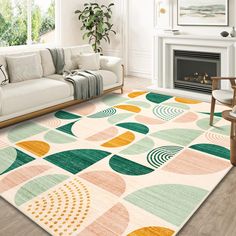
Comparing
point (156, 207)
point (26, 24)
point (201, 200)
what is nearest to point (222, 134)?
point (201, 200)

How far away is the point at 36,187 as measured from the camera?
Result: 102 inches

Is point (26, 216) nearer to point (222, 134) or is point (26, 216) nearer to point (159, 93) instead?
point (222, 134)

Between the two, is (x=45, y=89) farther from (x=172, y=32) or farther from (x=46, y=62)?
(x=172, y=32)

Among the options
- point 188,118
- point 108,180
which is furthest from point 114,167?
point 188,118

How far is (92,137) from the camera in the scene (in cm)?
360

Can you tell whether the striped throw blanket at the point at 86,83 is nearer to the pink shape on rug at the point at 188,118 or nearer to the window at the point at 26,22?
the pink shape on rug at the point at 188,118

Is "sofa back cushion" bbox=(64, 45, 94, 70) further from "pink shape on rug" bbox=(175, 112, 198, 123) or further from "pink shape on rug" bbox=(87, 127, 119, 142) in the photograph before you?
"pink shape on rug" bbox=(175, 112, 198, 123)

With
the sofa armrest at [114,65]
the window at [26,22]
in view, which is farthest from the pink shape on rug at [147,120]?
the window at [26,22]

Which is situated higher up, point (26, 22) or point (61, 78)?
point (26, 22)

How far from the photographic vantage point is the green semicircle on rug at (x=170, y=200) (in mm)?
2225

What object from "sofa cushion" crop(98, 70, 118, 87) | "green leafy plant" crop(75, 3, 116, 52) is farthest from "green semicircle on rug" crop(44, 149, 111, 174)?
"green leafy plant" crop(75, 3, 116, 52)

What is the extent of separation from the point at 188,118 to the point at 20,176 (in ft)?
7.64

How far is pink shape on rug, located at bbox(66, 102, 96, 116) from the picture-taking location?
14.6ft

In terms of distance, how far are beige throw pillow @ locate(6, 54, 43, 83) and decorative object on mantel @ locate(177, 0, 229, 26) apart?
252 cm
